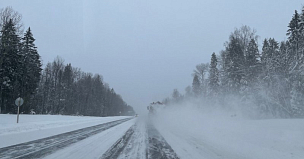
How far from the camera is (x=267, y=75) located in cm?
2155

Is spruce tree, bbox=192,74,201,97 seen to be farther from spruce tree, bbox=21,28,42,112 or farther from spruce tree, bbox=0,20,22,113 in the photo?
spruce tree, bbox=0,20,22,113

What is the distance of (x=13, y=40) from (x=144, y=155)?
1271 inches

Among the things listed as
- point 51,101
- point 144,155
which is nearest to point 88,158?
point 144,155

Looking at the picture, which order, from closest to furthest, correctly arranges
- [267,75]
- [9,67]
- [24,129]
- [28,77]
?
[24,129] → [267,75] → [9,67] → [28,77]

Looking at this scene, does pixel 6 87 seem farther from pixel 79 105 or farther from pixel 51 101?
pixel 79 105

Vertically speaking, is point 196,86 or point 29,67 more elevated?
point 29,67

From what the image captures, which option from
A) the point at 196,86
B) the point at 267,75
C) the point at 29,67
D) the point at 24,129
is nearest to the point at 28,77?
the point at 29,67

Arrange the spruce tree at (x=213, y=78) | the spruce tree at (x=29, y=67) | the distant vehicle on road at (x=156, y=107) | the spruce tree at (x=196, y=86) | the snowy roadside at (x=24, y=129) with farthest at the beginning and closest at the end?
the spruce tree at (x=196, y=86), the distant vehicle on road at (x=156, y=107), the spruce tree at (x=213, y=78), the spruce tree at (x=29, y=67), the snowy roadside at (x=24, y=129)

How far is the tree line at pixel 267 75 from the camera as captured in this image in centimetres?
1902

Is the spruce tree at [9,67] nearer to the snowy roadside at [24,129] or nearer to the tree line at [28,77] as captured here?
the tree line at [28,77]

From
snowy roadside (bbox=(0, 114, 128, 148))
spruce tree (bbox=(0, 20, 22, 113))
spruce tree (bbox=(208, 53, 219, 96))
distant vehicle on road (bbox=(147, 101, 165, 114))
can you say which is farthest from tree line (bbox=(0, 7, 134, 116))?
spruce tree (bbox=(208, 53, 219, 96))

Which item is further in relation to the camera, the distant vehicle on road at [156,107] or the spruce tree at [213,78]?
the distant vehicle on road at [156,107]

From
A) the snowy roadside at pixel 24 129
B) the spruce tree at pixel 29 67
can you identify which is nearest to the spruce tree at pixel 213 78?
the snowy roadside at pixel 24 129

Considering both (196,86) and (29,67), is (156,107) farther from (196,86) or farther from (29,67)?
(29,67)
